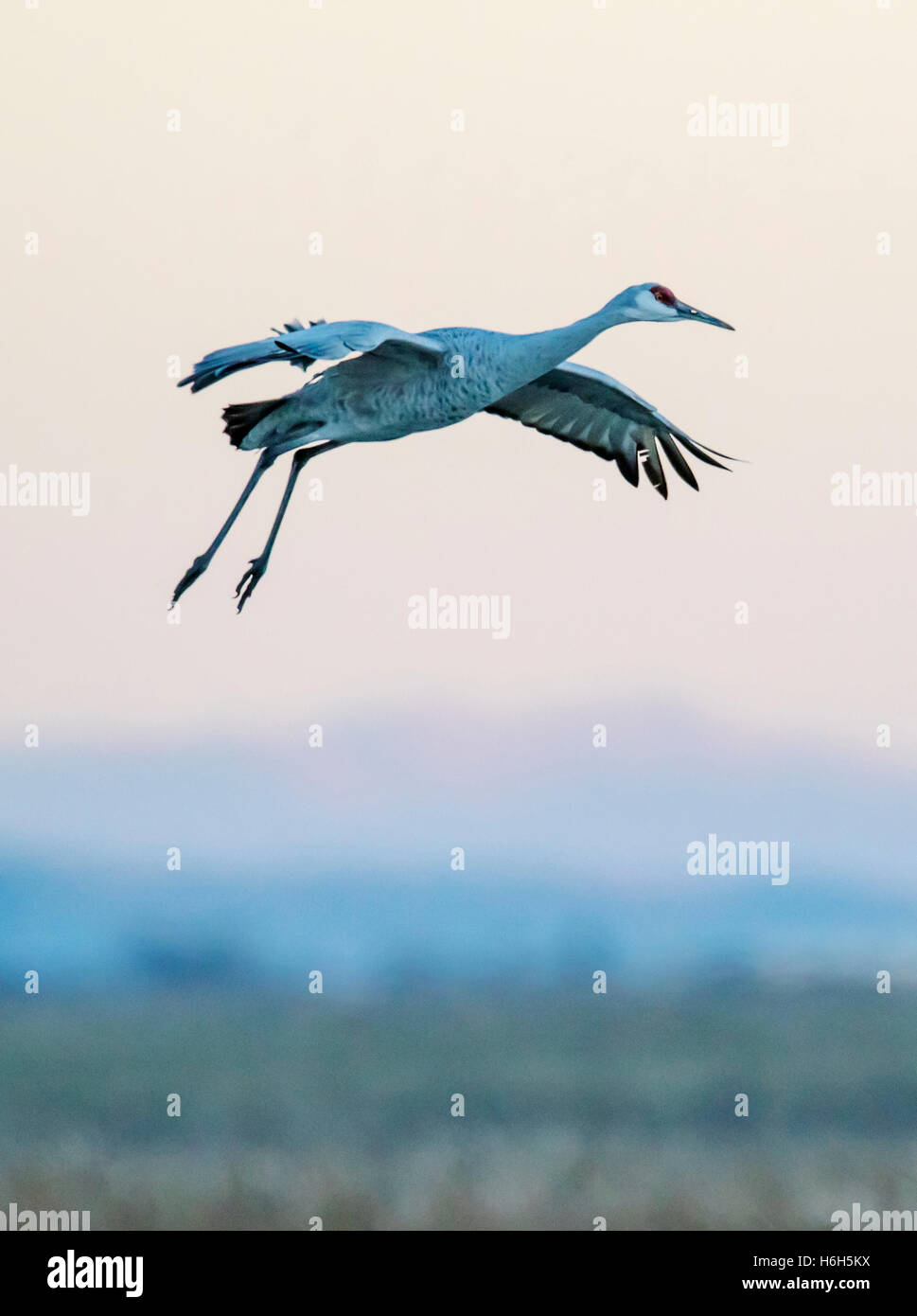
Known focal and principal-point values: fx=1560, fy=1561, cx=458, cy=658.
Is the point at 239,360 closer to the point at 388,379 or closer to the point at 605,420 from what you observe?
the point at 388,379

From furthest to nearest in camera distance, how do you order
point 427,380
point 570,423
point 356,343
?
point 570,423 → point 427,380 → point 356,343

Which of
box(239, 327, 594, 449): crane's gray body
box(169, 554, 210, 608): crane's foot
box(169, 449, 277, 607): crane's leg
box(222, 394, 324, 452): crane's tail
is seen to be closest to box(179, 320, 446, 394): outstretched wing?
box(239, 327, 594, 449): crane's gray body

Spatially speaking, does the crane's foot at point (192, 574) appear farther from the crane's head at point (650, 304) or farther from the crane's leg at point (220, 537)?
the crane's head at point (650, 304)

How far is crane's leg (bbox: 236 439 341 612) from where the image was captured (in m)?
7.37

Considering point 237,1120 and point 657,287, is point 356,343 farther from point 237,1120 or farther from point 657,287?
point 237,1120

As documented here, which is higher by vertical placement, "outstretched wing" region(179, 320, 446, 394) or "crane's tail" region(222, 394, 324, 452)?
"outstretched wing" region(179, 320, 446, 394)

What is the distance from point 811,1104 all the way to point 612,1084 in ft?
3.46

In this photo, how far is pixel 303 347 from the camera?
5973 millimetres

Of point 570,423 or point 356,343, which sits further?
point 570,423

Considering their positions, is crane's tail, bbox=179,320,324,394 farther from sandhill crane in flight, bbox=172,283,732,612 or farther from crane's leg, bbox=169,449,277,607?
crane's leg, bbox=169,449,277,607

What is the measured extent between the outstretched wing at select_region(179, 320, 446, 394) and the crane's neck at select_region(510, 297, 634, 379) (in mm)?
552

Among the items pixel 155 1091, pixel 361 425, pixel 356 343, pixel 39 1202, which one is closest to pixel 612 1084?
pixel 155 1091

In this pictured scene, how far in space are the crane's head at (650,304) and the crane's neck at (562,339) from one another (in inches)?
1.6

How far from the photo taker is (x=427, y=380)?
6715 mm
